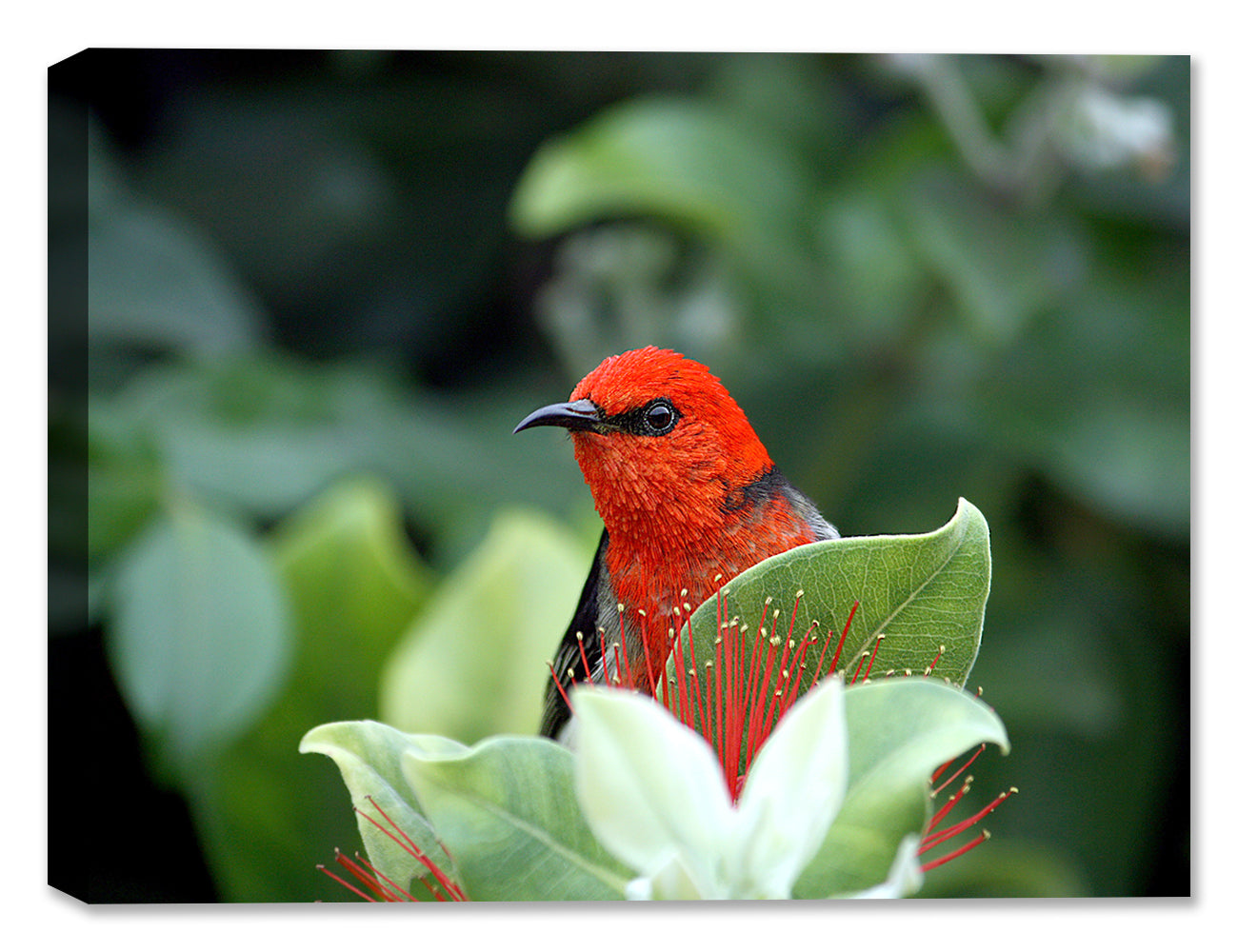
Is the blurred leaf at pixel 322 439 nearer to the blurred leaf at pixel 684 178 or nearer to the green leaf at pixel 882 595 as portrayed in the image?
the blurred leaf at pixel 684 178

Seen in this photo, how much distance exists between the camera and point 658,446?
51cm

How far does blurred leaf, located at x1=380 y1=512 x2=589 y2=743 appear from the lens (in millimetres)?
967

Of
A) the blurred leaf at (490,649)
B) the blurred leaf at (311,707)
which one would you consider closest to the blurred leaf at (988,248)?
the blurred leaf at (490,649)

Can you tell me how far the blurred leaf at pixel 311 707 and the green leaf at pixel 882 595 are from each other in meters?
0.70

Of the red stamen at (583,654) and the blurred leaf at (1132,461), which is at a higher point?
the blurred leaf at (1132,461)

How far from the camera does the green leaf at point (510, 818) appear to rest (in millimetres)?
407

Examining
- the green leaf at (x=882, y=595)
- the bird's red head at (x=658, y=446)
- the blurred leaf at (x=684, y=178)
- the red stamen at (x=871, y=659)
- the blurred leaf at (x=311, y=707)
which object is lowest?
the blurred leaf at (x=311, y=707)

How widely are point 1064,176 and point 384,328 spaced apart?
28.6 inches

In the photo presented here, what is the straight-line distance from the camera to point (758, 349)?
1.25m

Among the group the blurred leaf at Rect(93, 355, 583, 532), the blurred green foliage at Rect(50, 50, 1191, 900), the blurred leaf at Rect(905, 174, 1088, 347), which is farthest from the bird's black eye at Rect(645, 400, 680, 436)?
the blurred leaf at Rect(93, 355, 583, 532)

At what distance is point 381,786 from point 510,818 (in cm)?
6

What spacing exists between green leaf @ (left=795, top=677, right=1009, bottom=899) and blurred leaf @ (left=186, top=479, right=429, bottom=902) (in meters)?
0.72

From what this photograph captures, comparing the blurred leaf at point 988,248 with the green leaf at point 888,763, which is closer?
the green leaf at point 888,763

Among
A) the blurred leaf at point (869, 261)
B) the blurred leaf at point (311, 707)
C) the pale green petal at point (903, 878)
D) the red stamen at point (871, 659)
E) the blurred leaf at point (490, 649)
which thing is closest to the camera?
the pale green petal at point (903, 878)
